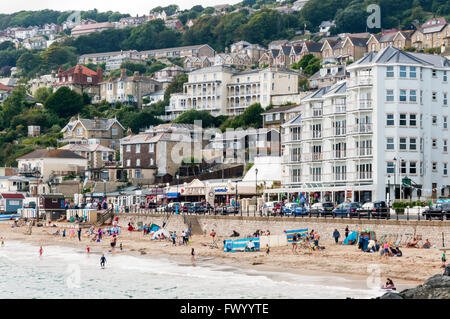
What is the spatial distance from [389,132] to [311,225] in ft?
49.3

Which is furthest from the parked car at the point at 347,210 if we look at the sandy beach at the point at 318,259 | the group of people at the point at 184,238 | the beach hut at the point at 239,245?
the group of people at the point at 184,238

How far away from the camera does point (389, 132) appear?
5859 centimetres

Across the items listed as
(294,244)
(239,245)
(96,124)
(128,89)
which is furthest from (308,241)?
(128,89)

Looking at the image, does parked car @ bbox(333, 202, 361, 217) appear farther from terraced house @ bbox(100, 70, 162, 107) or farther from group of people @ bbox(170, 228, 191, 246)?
terraced house @ bbox(100, 70, 162, 107)

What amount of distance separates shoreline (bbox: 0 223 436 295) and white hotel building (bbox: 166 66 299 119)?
7213 cm

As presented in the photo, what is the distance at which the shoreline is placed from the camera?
35.2 m

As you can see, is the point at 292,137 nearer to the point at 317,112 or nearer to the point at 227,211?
the point at 317,112

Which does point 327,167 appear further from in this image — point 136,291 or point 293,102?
point 293,102

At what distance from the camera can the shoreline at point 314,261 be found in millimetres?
35156

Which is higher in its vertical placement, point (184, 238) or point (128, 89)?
point (128, 89)

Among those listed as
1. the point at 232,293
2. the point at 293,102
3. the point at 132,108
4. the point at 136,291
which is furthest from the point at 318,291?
the point at 132,108

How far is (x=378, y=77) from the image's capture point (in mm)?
59031

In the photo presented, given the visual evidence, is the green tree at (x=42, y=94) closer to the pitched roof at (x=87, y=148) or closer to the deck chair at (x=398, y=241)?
the pitched roof at (x=87, y=148)
